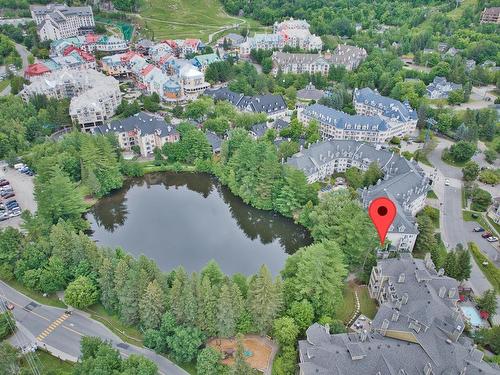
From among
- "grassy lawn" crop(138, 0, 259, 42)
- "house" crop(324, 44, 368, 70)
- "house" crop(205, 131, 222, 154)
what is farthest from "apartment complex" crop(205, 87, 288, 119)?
"grassy lawn" crop(138, 0, 259, 42)

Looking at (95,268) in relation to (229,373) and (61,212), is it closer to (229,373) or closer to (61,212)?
(61,212)

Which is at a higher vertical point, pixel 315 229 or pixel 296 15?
pixel 296 15

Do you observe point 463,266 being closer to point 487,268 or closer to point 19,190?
point 487,268

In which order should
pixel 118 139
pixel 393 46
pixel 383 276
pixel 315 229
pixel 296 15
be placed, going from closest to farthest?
pixel 383 276, pixel 315 229, pixel 118 139, pixel 393 46, pixel 296 15

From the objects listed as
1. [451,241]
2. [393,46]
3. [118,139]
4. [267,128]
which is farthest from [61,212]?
[393,46]

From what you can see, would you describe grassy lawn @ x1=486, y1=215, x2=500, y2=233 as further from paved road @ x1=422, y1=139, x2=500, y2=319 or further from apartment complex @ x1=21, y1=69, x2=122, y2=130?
apartment complex @ x1=21, y1=69, x2=122, y2=130
